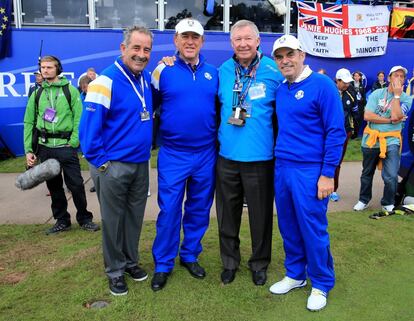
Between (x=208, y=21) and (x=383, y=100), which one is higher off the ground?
(x=208, y=21)

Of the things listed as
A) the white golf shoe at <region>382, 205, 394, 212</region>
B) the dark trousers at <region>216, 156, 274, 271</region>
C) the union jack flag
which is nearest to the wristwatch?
the dark trousers at <region>216, 156, 274, 271</region>

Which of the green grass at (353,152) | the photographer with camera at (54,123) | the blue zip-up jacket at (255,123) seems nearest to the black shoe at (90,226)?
the photographer with camera at (54,123)

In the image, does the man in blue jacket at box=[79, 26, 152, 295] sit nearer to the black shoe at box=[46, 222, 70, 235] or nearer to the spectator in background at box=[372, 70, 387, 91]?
the black shoe at box=[46, 222, 70, 235]

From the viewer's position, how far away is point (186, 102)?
3.30 m

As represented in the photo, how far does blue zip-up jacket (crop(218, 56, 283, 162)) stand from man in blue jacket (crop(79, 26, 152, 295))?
0.61 meters

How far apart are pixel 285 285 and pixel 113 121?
188cm

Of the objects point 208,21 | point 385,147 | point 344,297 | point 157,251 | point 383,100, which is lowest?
point 344,297

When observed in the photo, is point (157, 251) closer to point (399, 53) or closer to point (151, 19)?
point (151, 19)

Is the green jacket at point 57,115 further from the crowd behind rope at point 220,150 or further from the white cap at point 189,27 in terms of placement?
the white cap at point 189,27

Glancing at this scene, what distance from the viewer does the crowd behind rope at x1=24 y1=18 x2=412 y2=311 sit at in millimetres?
3031

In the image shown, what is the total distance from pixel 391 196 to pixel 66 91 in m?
4.22

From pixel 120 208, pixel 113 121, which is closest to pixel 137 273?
pixel 120 208

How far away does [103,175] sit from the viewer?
3.21 metres

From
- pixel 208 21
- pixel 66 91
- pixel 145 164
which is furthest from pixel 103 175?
pixel 208 21
